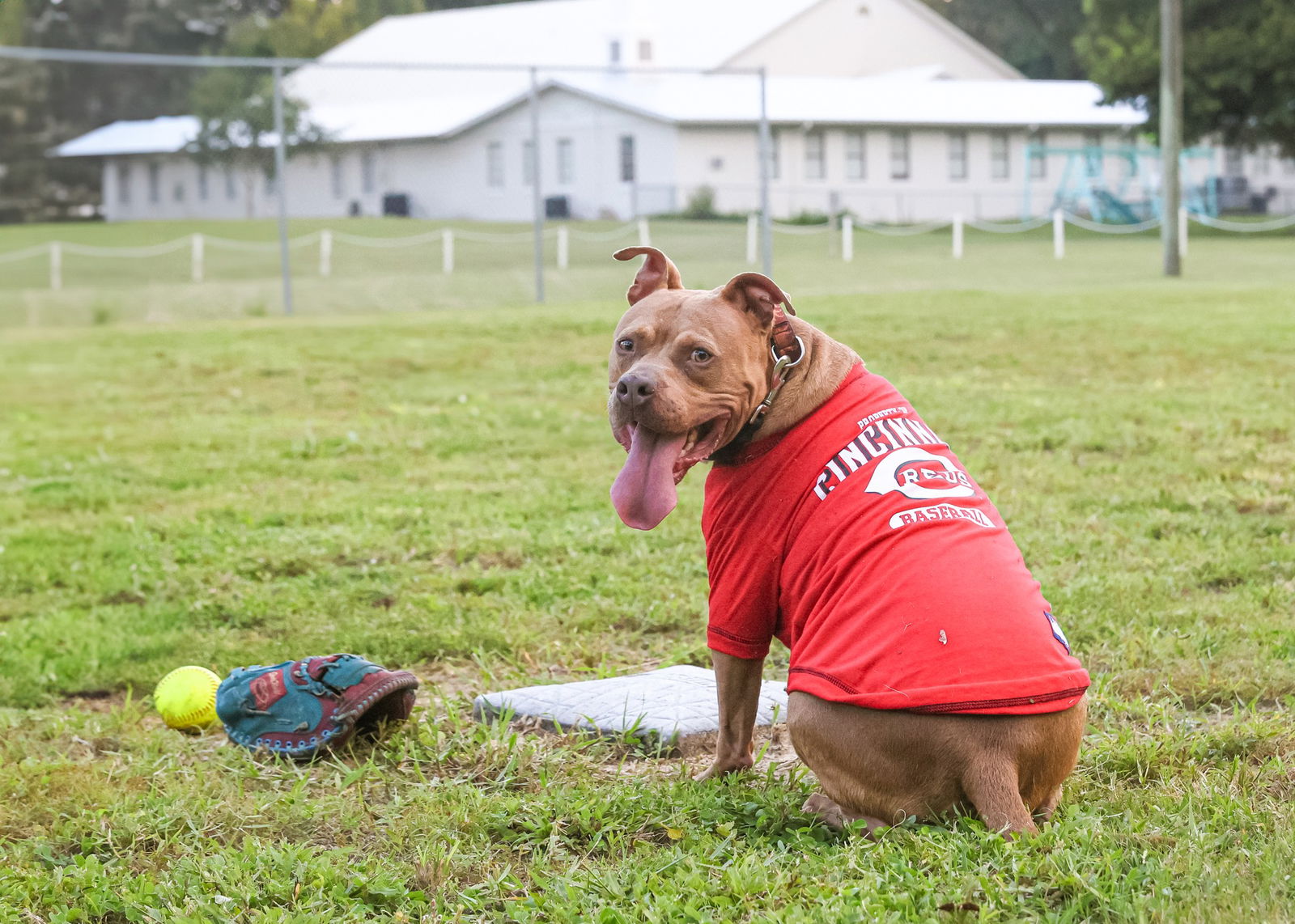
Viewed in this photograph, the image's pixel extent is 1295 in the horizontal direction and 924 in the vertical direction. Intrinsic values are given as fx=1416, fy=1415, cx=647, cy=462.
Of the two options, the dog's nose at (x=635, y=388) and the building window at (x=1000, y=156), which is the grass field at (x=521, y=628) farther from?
the building window at (x=1000, y=156)

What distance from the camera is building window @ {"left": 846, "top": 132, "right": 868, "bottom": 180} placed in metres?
43.4

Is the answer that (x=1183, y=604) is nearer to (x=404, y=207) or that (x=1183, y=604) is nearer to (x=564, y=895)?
(x=564, y=895)

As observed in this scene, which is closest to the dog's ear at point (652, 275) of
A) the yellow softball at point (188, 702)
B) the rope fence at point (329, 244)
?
the yellow softball at point (188, 702)

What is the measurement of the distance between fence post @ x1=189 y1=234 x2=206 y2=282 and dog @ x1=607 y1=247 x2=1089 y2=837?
51.3ft

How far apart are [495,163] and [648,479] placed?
18.5m

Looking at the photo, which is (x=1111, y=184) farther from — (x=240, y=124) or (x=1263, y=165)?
(x=240, y=124)

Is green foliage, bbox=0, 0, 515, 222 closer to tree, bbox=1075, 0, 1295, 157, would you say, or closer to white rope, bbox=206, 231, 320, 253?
white rope, bbox=206, 231, 320, 253

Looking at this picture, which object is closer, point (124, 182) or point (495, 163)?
point (124, 182)

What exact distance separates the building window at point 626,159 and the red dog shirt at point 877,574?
725 inches

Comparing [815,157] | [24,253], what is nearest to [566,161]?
[24,253]

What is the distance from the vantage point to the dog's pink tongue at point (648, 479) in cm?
323

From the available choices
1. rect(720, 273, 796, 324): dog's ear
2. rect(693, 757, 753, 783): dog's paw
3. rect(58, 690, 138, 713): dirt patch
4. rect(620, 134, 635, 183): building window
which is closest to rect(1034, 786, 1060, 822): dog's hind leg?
rect(693, 757, 753, 783): dog's paw

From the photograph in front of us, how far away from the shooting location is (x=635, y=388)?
318cm

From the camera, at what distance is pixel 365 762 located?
4109 mm
